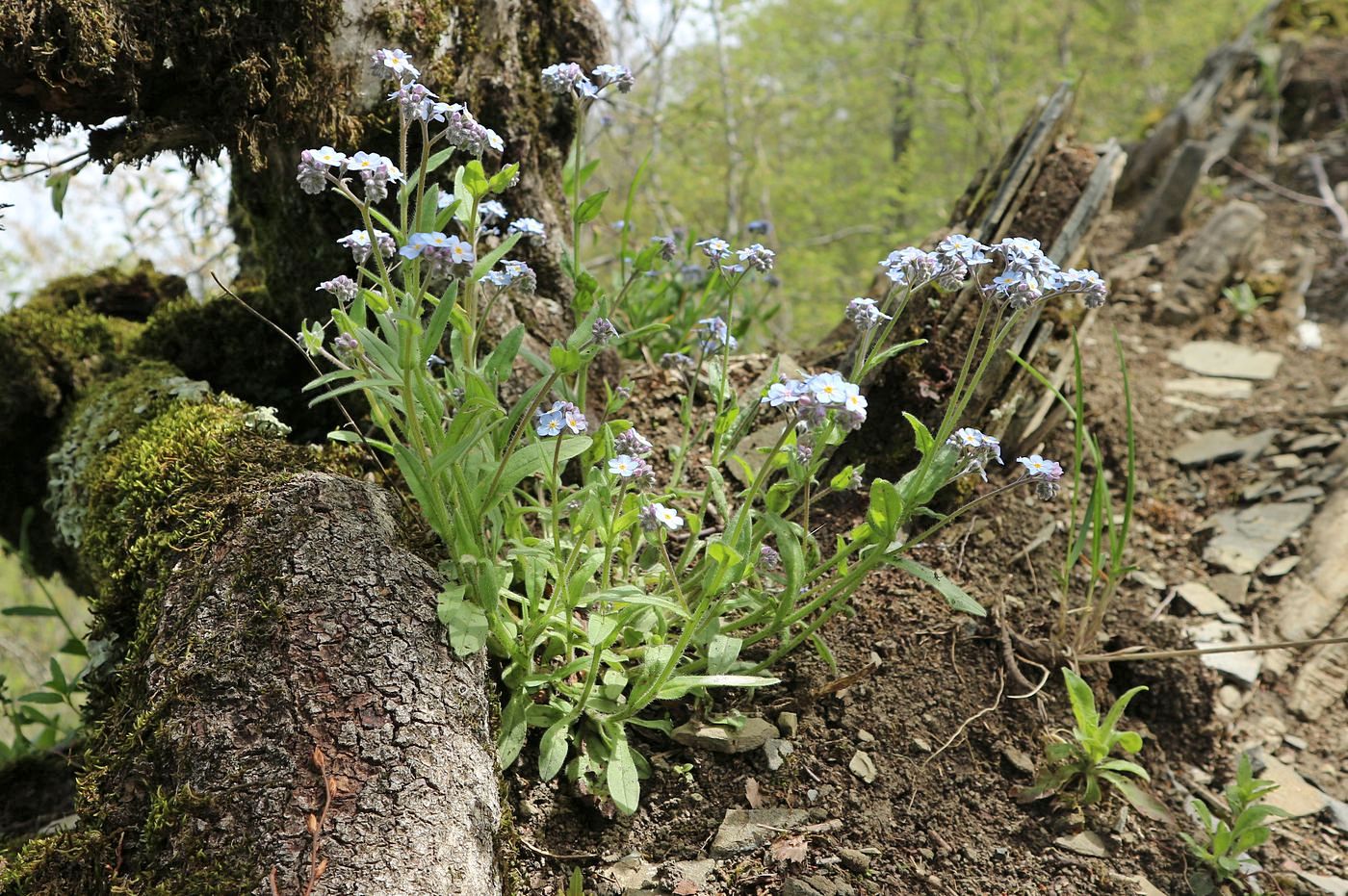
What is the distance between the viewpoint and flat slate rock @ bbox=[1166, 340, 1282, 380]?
5.44 metres

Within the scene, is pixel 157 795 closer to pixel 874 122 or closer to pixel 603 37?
pixel 603 37

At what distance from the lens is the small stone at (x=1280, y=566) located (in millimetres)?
4120

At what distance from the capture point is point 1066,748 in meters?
2.90

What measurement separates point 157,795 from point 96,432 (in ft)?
6.51

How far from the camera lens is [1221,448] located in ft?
15.9

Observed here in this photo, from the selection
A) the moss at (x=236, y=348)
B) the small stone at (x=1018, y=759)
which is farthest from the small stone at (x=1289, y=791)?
the moss at (x=236, y=348)

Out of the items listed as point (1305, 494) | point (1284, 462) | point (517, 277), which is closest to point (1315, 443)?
point (1284, 462)

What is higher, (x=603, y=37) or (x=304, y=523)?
(x=603, y=37)

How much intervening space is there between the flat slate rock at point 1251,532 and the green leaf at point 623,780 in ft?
9.92

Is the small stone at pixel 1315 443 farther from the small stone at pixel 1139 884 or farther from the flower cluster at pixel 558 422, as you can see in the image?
the flower cluster at pixel 558 422

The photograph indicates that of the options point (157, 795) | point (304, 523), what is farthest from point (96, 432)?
point (157, 795)

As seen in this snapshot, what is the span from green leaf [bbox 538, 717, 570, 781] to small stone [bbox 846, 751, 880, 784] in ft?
2.87

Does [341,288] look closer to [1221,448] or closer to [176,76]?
[176,76]

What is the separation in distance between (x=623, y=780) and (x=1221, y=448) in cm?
384
